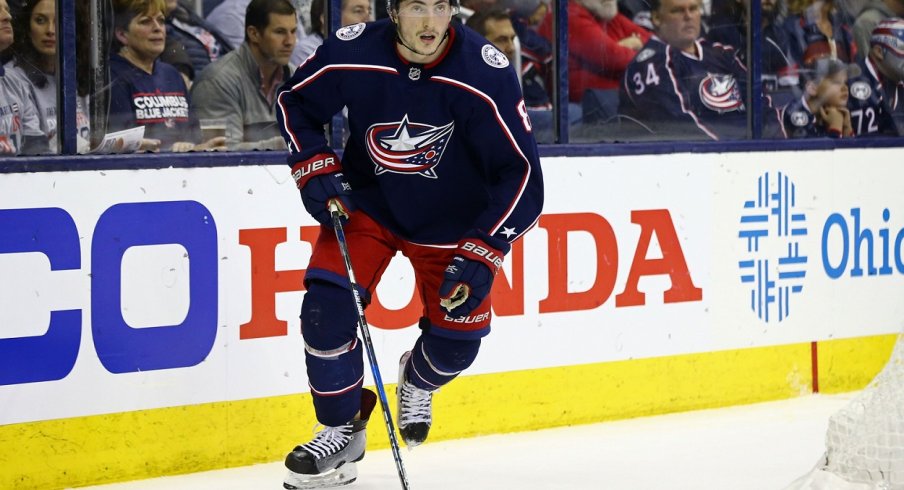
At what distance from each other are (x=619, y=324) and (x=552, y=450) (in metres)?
0.68

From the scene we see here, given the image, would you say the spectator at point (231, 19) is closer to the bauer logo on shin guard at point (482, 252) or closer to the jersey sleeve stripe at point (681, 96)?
the bauer logo on shin guard at point (482, 252)

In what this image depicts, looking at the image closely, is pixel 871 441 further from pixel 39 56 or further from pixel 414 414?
pixel 39 56

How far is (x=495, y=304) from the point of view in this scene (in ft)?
16.8

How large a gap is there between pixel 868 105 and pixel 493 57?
8.63 ft

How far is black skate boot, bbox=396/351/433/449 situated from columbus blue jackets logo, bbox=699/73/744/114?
1.98 metres

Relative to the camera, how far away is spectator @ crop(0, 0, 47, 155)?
14.0 ft

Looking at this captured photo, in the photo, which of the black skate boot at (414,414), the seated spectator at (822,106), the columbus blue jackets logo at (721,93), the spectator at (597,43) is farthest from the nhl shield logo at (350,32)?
the seated spectator at (822,106)

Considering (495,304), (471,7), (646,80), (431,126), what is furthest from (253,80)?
(646,80)


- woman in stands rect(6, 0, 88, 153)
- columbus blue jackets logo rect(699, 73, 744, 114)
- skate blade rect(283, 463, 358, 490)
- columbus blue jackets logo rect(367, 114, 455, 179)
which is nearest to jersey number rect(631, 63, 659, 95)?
columbus blue jackets logo rect(699, 73, 744, 114)

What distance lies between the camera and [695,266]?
5.61 m

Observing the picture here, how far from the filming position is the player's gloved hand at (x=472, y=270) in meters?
3.94

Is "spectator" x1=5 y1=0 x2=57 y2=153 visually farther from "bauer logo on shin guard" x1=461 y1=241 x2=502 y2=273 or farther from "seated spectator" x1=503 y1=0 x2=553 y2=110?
"seated spectator" x1=503 y1=0 x2=553 y2=110

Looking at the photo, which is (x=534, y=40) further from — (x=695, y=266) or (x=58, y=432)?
(x=58, y=432)

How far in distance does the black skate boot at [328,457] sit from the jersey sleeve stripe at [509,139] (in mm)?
725
